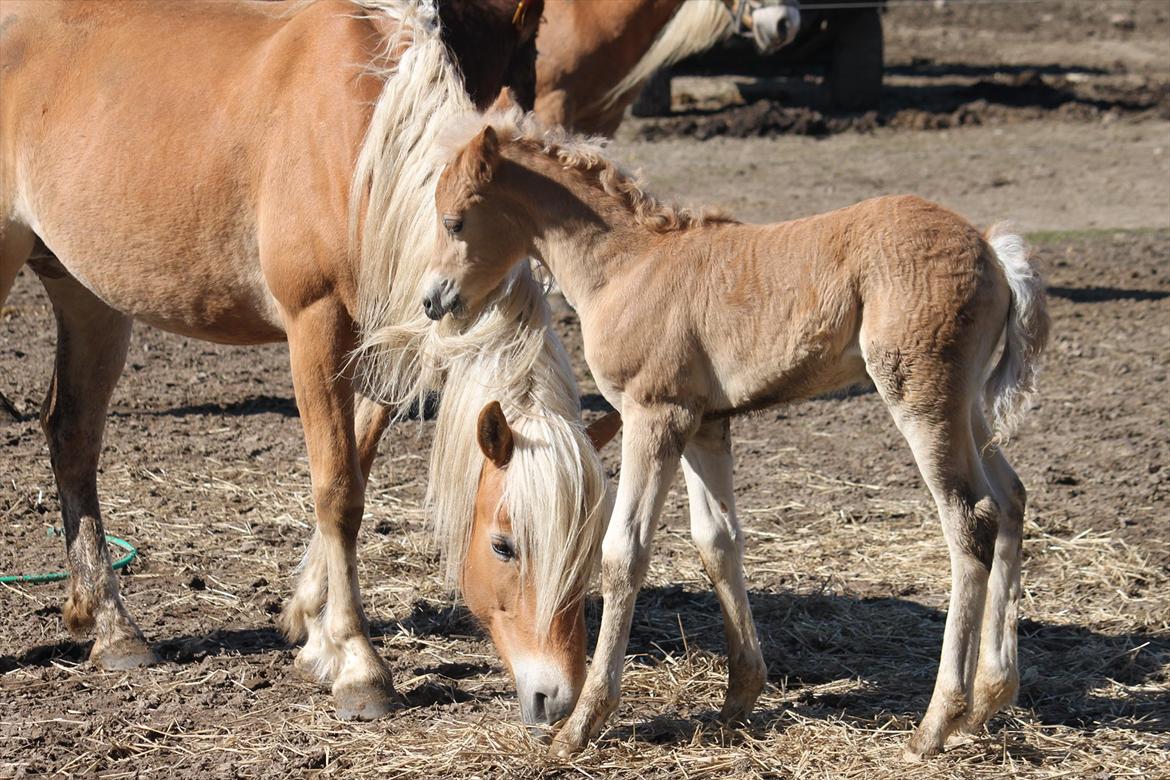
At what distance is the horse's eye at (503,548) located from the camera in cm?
338

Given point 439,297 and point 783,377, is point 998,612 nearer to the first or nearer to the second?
point 783,377

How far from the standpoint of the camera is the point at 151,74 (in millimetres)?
3975

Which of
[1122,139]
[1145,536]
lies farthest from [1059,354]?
[1122,139]

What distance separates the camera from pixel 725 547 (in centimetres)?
Answer: 341

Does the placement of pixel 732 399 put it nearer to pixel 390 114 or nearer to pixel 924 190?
pixel 390 114

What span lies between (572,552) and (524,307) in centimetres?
65

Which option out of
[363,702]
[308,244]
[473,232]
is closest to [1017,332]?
[473,232]

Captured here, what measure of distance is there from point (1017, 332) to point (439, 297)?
128 cm

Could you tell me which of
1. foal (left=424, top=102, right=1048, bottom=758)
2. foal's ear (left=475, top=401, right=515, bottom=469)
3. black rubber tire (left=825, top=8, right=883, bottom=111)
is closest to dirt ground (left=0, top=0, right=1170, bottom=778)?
foal (left=424, top=102, right=1048, bottom=758)

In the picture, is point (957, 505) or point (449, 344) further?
point (449, 344)

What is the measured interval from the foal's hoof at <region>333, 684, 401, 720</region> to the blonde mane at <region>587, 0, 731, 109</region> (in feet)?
14.4

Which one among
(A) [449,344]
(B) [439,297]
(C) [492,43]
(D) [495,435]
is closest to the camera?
(B) [439,297]

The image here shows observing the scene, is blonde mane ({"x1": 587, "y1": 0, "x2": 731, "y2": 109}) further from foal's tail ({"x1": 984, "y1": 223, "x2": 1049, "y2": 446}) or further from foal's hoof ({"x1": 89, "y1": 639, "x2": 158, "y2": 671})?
foal's tail ({"x1": 984, "y1": 223, "x2": 1049, "y2": 446})

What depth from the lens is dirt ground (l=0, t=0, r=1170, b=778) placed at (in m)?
3.35
